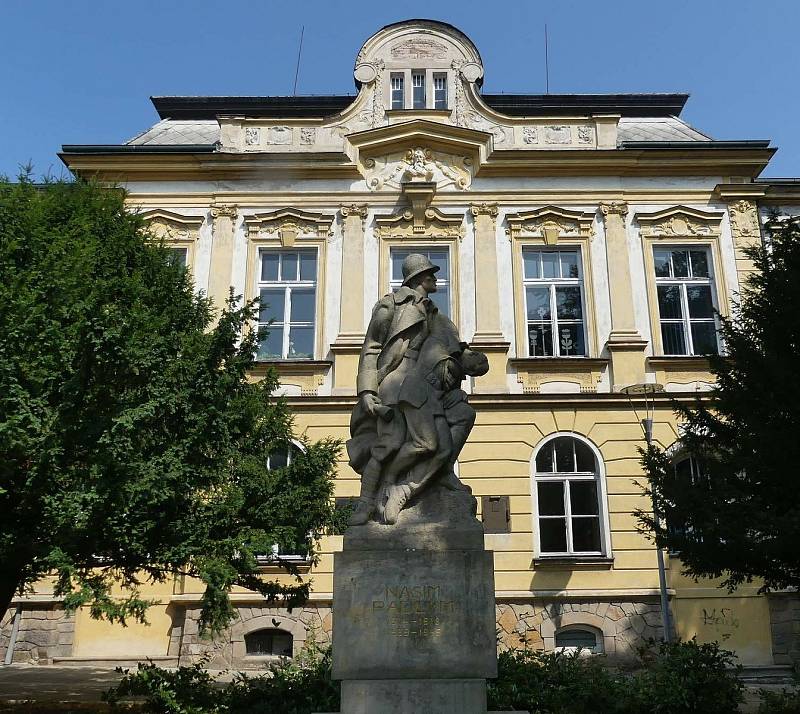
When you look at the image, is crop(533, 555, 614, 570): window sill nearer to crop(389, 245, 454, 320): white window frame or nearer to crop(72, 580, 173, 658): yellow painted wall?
crop(389, 245, 454, 320): white window frame

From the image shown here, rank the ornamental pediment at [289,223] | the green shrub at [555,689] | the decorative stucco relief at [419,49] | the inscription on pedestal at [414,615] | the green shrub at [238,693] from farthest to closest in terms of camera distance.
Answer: the decorative stucco relief at [419,49], the ornamental pediment at [289,223], the green shrub at [555,689], the green shrub at [238,693], the inscription on pedestal at [414,615]

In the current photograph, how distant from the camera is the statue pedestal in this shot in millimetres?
6125

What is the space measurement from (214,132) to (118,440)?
1273cm

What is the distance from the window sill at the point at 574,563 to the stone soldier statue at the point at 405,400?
28.5ft

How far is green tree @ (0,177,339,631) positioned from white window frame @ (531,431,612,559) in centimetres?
493

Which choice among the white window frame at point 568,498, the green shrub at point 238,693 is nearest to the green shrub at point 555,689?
the green shrub at point 238,693

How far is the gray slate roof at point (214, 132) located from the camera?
19.6m

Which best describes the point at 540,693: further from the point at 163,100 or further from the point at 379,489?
the point at 163,100

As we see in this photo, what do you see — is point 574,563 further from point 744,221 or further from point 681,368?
point 744,221

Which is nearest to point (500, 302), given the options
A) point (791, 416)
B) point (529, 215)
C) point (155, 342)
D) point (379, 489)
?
point (529, 215)

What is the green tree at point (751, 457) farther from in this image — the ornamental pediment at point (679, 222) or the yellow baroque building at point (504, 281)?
the ornamental pediment at point (679, 222)

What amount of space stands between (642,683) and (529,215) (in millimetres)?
10954

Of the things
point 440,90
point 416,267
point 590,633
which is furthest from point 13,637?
point 440,90

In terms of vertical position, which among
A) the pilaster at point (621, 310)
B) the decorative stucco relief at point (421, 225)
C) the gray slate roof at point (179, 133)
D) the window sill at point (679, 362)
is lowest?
the window sill at point (679, 362)
